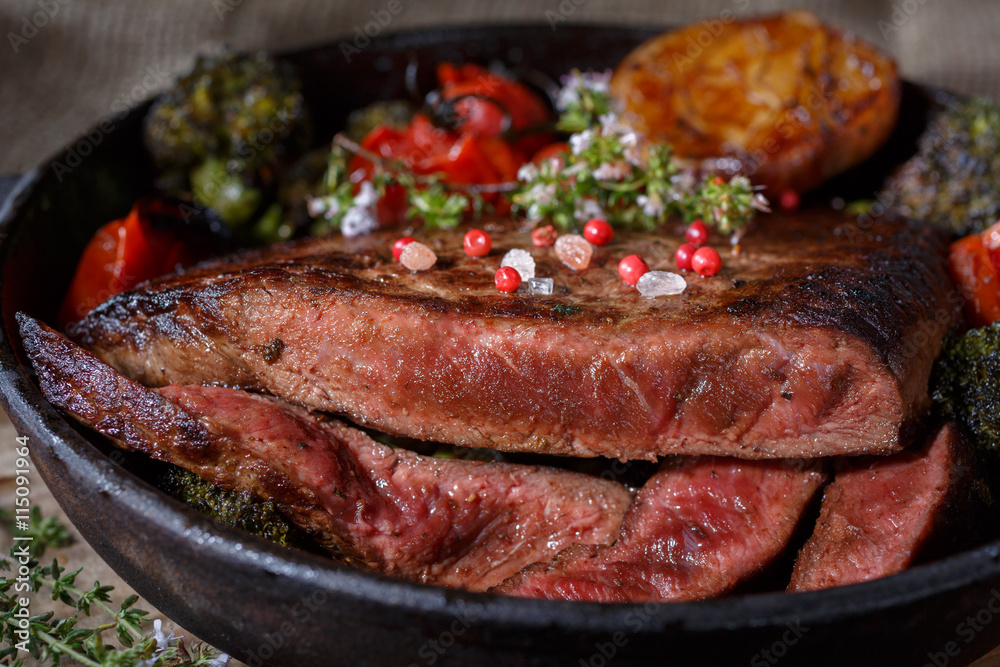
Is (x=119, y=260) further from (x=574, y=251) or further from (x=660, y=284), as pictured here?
(x=660, y=284)

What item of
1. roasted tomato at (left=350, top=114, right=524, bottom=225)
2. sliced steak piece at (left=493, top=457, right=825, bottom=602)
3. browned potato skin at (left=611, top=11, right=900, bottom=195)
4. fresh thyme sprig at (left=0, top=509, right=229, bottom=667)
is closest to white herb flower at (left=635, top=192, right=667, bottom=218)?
browned potato skin at (left=611, top=11, right=900, bottom=195)

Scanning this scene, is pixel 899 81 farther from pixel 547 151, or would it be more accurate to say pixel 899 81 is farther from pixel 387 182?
pixel 387 182

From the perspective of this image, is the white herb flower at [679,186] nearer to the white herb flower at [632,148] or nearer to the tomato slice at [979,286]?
the white herb flower at [632,148]

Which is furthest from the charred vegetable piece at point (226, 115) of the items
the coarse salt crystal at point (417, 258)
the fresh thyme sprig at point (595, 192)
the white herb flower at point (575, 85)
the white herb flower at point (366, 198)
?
the coarse salt crystal at point (417, 258)

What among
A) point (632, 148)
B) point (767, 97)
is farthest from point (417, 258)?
point (767, 97)

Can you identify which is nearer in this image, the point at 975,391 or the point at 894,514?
the point at 894,514

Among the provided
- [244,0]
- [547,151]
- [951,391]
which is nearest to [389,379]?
[951,391]
